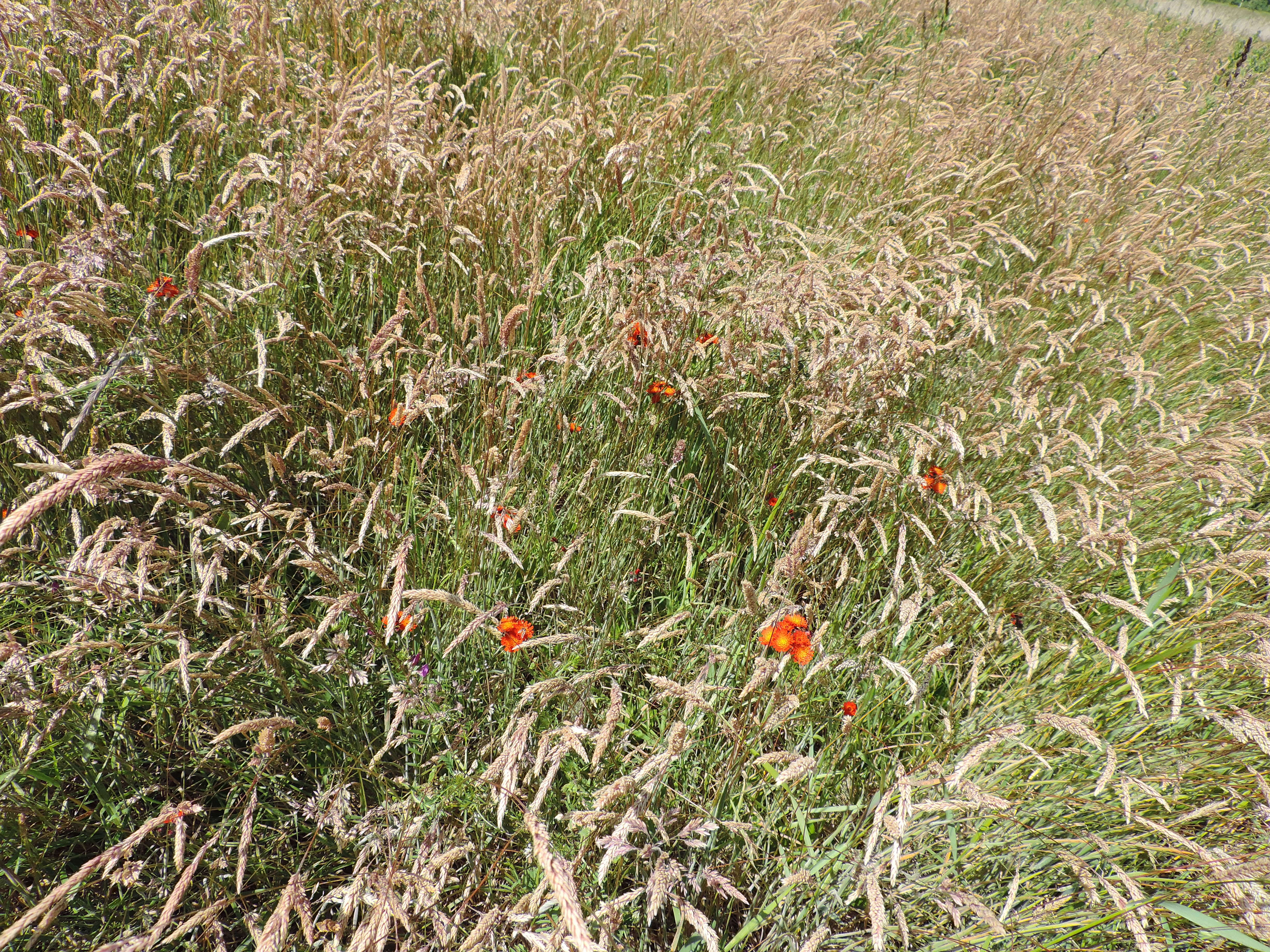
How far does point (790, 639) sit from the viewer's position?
4.55 ft

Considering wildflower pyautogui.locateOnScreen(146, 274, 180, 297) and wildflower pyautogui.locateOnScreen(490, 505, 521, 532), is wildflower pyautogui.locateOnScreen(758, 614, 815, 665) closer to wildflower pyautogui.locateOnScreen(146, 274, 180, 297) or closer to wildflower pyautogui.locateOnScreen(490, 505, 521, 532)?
wildflower pyautogui.locateOnScreen(490, 505, 521, 532)

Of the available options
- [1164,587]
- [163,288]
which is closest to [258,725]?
[163,288]

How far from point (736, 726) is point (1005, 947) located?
24.8 inches

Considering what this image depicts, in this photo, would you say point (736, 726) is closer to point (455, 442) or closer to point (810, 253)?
point (455, 442)

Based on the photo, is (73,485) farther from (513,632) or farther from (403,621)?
(513,632)

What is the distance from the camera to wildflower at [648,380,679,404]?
6.00ft

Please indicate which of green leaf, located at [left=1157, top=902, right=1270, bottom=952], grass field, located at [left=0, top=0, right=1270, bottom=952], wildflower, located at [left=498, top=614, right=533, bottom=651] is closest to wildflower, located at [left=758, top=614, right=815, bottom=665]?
grass field, located at [left=0, top=0, right=1270, bottom=952]

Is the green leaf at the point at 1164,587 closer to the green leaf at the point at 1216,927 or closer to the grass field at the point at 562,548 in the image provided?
the grass field at the point at 562,548

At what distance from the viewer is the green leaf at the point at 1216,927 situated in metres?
1.01

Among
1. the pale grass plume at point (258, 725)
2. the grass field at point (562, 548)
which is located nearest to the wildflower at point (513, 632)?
the grass field at point (562, 548)

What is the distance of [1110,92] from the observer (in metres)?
4.45

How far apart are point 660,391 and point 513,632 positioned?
79cm

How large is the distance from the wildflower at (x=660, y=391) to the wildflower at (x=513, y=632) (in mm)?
729

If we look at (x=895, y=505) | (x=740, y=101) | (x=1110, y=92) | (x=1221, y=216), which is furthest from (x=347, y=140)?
(x=1110, y=92)
